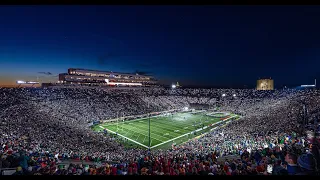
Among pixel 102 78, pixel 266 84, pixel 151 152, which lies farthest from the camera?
pixel 266 84

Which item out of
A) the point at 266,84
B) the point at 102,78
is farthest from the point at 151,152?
the point at 266,84

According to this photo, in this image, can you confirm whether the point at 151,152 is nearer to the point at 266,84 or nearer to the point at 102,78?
the point at 102,78

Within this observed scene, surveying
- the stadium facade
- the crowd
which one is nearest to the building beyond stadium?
the crowd

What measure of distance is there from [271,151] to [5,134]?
69.6 ft

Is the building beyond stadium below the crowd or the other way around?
the other way around

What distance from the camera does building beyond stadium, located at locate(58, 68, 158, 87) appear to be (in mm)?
75312

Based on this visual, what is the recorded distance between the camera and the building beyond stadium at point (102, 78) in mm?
75312

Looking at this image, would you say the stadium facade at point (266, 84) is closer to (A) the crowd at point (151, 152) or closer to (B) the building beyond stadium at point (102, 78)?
(B) the building beyond stadium at point (102, 78)

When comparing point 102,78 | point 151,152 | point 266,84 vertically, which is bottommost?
point 151,152

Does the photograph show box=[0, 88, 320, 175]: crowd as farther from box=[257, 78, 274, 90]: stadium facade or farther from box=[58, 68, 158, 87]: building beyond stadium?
box=[257, 78, 274, 90]: stadium facade

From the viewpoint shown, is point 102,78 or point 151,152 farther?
point 102,78

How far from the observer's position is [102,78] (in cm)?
8550

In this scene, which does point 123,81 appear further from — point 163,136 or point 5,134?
point 5,134

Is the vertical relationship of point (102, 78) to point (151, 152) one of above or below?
above
